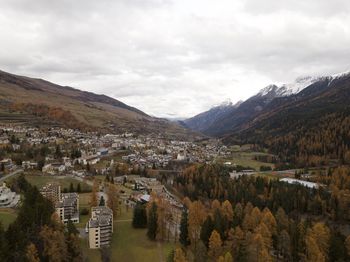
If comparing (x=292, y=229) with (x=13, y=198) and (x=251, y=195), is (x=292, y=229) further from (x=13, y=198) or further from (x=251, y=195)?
(x=13, y=198)

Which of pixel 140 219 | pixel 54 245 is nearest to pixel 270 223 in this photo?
pixel 140 219

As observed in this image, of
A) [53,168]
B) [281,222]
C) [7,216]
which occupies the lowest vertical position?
[7,216]

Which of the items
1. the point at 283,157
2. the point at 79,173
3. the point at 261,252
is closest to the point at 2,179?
the point at 79,173

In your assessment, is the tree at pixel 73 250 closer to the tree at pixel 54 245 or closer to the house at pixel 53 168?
the tree at pixel 54 245

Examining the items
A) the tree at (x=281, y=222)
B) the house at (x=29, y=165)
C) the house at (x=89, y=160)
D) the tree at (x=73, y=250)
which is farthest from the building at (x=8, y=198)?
the house at (x=89, y=160)

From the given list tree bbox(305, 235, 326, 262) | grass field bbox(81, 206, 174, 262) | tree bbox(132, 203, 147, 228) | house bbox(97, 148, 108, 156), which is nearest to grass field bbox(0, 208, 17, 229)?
grass field bbox(81, 206, 174, 262)

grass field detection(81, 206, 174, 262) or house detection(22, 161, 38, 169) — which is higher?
house detection(22, 161, 38, 169)

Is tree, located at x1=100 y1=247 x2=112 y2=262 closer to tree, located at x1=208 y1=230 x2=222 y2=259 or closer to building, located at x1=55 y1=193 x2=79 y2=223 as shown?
building, located at x1=55 y1=193 x2=79 y2=223

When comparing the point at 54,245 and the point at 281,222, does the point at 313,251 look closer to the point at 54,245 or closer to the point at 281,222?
the point at 281,222
